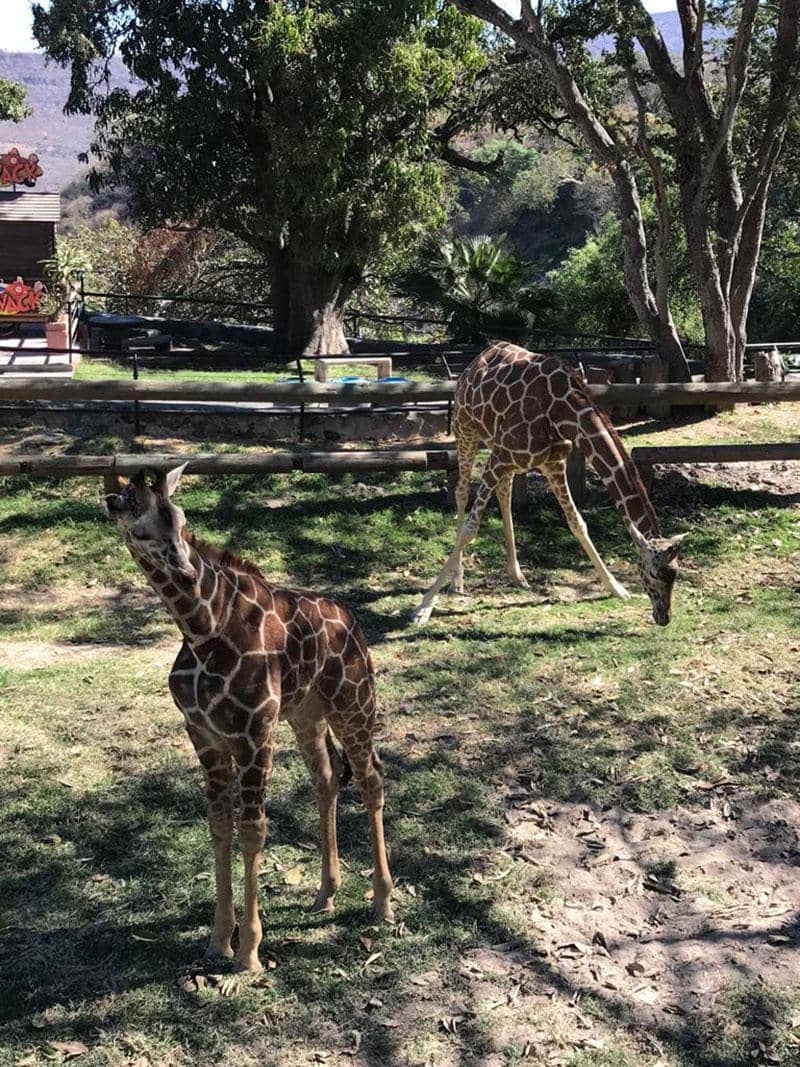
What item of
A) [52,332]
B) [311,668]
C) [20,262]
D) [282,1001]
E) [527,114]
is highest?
[527,114]

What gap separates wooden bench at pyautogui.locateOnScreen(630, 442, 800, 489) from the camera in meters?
11.5

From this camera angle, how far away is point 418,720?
24.6 feet

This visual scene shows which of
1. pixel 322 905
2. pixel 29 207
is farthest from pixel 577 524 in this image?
pixel 29 207

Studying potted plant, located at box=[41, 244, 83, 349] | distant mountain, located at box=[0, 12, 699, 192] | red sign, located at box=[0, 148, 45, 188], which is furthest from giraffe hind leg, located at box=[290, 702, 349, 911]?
distant mountain, located at box=[0, 12, 699, 192]

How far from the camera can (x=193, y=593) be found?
451 centimetres

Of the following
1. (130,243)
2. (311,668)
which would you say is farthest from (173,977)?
(130,243)

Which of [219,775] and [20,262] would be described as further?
[20,262]

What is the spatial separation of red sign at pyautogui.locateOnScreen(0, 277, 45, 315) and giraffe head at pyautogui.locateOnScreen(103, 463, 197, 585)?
19515 mm

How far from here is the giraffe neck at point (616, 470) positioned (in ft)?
27.9

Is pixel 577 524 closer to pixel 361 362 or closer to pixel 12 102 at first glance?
pixel 361 362

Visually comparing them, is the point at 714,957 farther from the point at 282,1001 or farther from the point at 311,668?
the point at 311,668

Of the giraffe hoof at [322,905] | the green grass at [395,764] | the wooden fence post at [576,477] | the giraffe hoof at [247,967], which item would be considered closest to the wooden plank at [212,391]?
the green grass at [395,764]

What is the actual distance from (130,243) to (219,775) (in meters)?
31.4

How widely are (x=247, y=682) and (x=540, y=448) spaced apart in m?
5.36
